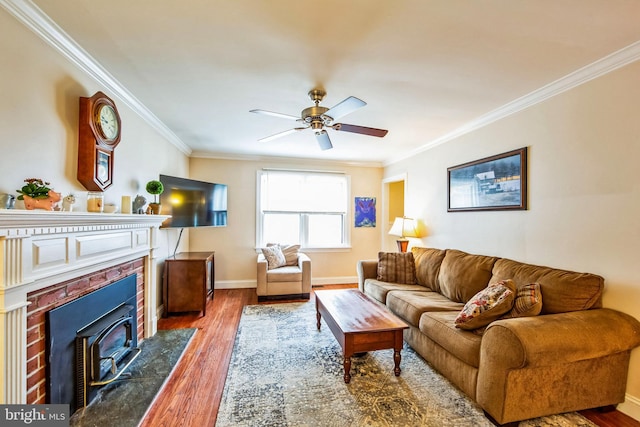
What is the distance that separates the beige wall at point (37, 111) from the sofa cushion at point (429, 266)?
349 cm

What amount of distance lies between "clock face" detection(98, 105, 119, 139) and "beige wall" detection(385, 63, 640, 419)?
12.0ft

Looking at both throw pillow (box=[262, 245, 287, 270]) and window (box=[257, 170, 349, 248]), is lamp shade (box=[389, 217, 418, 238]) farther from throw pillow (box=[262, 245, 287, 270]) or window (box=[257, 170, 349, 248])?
throw pillow (box=[262, 245, 287, 270])

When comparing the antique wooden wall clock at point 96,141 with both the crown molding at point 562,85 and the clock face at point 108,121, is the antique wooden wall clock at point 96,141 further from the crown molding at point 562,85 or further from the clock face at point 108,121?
the crown molding at point 562,85

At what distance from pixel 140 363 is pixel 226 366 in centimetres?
73

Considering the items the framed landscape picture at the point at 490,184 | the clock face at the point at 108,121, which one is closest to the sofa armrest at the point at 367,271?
the framed landscape picture at the point at 490,184

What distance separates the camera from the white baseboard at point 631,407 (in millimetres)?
1819

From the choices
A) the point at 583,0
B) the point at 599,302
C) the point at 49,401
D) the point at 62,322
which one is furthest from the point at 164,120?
the point at 599,302

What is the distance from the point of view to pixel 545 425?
1761 millimetres

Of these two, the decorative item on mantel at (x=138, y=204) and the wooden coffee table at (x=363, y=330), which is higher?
the decorative item on mantel at (x=138, y=204)

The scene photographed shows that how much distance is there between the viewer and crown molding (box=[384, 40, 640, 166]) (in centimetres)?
186

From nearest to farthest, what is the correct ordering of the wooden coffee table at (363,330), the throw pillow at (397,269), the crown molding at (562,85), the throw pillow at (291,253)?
the crown molding at (562,85)
the wooden coffee table at (363,330)
the throw pillow at (397,269)
the throw pillow at (291,253)

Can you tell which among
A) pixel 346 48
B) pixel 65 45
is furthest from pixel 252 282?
pixel 346 48

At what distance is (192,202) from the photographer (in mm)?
3781

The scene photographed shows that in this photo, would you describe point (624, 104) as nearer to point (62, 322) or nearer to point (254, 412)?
point (254, 412)
